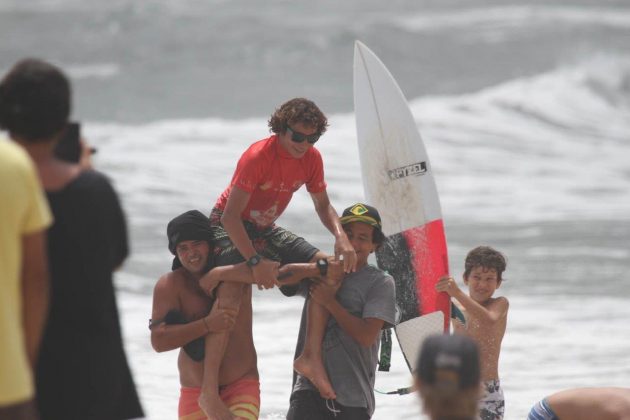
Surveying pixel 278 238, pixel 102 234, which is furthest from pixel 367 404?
pixel 102 234

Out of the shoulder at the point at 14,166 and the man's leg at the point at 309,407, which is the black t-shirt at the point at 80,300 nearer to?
the shoulder at the point at 14,166

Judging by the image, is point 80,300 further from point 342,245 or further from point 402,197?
point 402,197

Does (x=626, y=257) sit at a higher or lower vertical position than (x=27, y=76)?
lower

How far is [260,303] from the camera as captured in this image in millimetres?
10094

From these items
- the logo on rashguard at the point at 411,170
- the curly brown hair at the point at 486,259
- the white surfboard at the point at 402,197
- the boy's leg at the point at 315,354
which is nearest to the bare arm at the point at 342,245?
the boy's leg at the point at 315,354

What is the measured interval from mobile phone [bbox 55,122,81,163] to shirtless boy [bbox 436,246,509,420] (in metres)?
2.24

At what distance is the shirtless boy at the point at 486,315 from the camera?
4.99 meters

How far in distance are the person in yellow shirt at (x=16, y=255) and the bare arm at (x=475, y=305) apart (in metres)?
2.70

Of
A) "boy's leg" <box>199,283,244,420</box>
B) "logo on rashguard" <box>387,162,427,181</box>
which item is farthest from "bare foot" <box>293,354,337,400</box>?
"logo on rashguard" <box>387,162,427,181</box>

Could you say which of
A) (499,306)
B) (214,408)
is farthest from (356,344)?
(499,306)

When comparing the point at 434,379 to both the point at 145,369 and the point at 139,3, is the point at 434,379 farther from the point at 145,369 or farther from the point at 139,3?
the point at 139,3

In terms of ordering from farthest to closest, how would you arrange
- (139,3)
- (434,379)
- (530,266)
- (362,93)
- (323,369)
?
1. (139,3)
2. (530,266)
3. (362,93)
4. (323,369)
5. (434,379)

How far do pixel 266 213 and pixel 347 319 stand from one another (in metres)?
0.55

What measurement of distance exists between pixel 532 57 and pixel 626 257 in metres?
16.1
